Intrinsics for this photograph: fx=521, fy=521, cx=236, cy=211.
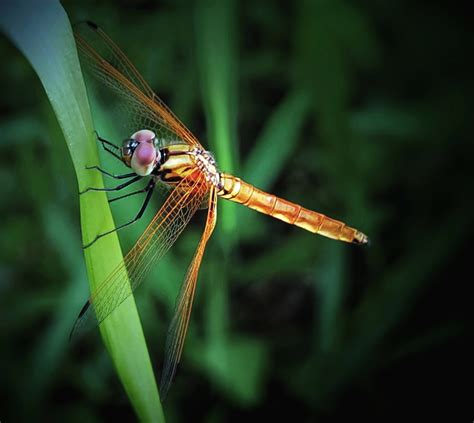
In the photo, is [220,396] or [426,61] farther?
[426,61]

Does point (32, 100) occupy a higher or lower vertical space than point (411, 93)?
lower

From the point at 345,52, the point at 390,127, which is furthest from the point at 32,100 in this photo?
the point at 390,127

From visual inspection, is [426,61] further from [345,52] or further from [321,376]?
[321,376]

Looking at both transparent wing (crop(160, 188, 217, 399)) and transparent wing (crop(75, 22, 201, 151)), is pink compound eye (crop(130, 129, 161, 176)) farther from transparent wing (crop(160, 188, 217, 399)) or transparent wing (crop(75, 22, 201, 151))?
transparent wing (crop(160, 188, 217, 399))

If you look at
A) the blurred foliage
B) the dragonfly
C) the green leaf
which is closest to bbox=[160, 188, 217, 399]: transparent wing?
the dragonfly

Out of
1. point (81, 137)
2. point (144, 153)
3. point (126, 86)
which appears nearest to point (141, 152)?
point (144, 153)

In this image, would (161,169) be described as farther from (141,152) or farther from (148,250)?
(148,250)
